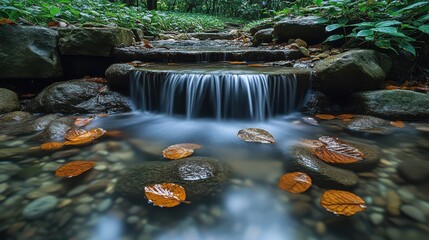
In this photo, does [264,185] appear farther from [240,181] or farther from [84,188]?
[84,188]

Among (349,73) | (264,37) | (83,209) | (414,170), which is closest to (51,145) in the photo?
(83,209)

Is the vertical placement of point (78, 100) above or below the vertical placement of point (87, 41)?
below

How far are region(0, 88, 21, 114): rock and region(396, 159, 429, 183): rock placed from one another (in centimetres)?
401

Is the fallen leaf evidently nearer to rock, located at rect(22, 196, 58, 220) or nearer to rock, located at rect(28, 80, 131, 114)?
rock, located at rect(28, 80, 131, 114)

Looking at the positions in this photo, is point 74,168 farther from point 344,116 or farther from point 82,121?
point 344,116

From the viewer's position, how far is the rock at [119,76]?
3373mm

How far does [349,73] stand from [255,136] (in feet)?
5.30

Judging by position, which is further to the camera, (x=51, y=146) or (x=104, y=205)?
(x=51, y=146)

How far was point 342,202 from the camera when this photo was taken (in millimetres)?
1334

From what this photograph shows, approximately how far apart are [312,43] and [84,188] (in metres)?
4.42

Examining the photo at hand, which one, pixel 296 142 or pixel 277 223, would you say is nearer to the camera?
pixel 277 223

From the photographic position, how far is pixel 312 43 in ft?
14.8

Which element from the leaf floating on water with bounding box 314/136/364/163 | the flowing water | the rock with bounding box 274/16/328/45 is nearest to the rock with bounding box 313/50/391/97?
the flowing water

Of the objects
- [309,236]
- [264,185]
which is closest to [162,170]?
[264,185]
